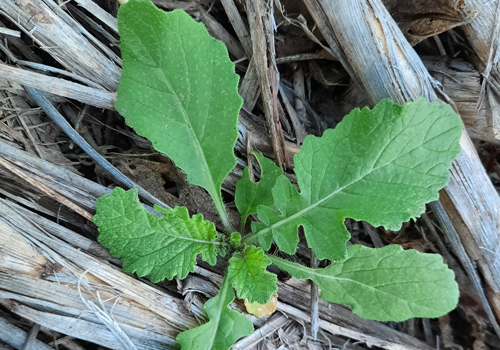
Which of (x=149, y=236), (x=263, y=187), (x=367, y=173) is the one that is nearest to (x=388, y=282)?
(x=367, y=173)

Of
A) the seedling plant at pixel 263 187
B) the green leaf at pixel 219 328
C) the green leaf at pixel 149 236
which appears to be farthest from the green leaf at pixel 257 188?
the green leaf at pixel 219 328

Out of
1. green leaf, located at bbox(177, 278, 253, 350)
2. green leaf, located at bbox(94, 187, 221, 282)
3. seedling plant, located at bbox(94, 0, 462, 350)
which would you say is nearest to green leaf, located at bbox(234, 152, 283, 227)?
seedling plant, located at bbox(94, 0, 462, 350)

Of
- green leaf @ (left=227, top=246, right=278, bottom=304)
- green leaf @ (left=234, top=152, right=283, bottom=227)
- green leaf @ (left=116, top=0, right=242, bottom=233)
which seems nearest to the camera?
green leaf @ (left=116, top=0, right=242, bottom=233)

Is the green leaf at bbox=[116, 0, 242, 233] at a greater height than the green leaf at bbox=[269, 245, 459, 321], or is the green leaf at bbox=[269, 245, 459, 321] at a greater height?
the green leaf at bbox=[116, 0, 242, 233]

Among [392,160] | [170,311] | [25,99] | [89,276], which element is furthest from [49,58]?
[392,160]

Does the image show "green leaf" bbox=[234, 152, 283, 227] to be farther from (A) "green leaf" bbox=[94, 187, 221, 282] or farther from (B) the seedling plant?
(A) "green leaf" bbox=[94, 187, 221, 282]

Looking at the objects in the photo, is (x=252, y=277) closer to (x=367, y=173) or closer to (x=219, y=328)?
(x=219, y=328)

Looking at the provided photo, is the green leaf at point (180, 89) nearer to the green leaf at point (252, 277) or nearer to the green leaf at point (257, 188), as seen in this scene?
the green leaf at point (257, 188)

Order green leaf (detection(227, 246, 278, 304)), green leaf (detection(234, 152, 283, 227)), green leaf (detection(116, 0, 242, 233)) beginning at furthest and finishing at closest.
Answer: green leaf (detection(234, 152, 283, 227)) < green leaf (detection(227, 246, 278, 304)) < green leaf (detection(116, 0, 242, 233))
